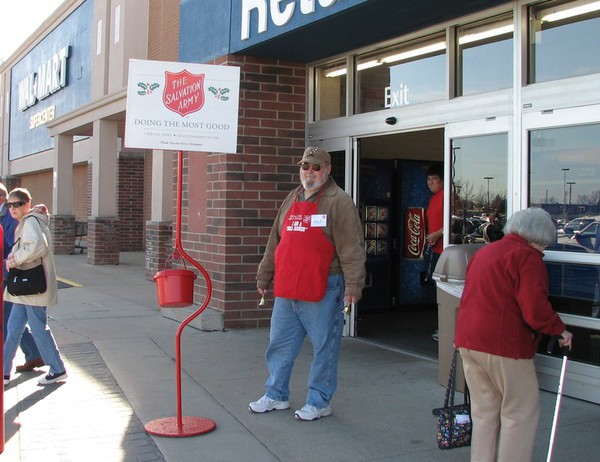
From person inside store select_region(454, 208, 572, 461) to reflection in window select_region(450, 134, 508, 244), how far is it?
2259mm

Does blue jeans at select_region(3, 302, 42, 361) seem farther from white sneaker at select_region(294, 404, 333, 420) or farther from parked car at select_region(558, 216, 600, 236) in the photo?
parked car at select_region(558, 216, 600, 236)

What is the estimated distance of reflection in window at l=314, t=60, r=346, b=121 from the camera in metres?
7.92

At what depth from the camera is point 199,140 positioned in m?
4.93

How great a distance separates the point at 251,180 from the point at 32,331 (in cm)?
314

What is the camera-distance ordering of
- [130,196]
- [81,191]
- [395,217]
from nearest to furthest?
1. [395,217]
2. [130,196]
3. [81,191]

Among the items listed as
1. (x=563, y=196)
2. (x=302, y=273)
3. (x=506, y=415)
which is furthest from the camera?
(x=563, y=196)

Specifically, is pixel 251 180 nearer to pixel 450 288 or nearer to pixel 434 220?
pixel 434 220

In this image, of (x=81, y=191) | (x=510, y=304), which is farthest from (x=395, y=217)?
(x=81, y=191)

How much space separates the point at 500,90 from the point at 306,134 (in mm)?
3000

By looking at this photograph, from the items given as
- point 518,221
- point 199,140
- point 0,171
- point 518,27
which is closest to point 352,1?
point 518,27

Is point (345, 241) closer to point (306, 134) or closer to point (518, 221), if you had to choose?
point (518, 221)

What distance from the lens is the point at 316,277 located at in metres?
4.72

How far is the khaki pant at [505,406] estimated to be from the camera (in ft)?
11.5

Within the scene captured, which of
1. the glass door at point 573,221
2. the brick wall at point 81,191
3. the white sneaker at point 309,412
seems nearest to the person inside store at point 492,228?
the glass door at point 573,221
